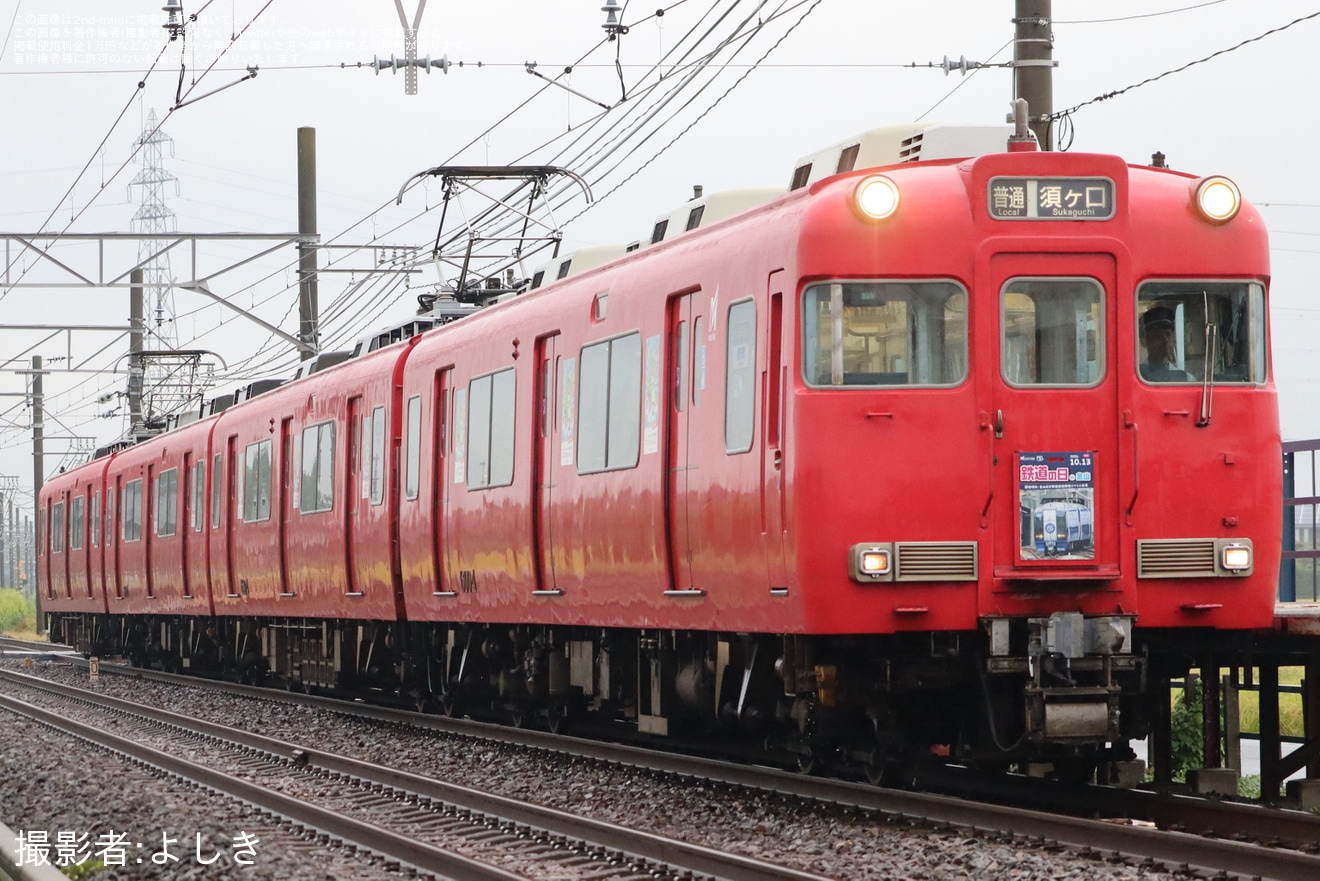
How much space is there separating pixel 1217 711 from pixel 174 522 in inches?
709

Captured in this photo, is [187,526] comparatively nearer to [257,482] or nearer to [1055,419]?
[257,482]

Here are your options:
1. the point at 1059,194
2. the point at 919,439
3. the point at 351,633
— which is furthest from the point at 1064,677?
the point at 351,633

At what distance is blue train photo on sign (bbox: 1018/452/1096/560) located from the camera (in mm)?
9172

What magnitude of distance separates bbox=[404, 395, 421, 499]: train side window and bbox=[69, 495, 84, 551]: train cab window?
18.9 meters

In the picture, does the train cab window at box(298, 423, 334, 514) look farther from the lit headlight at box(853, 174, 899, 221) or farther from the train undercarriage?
the lit headlight at box(853, 174, 899, 221)

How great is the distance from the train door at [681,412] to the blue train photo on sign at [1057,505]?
2.09 metres

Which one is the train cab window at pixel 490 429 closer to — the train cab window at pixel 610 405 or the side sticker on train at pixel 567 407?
the side sticker on train at pixel 567 407

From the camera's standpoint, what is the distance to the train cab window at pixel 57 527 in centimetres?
3547

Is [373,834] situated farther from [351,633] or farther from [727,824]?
[351,633]

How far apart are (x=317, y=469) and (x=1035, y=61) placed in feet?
29.4

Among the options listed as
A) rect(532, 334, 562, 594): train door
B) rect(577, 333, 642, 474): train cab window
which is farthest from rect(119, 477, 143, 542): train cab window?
rect(577, 333, 642, 474): train cab window

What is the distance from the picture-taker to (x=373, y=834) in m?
9.43

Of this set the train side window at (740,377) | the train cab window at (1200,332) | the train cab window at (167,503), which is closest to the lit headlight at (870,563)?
the train side window at (740,377)

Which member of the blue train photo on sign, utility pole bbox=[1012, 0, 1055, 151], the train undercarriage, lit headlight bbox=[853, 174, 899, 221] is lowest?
the train undercarriage
